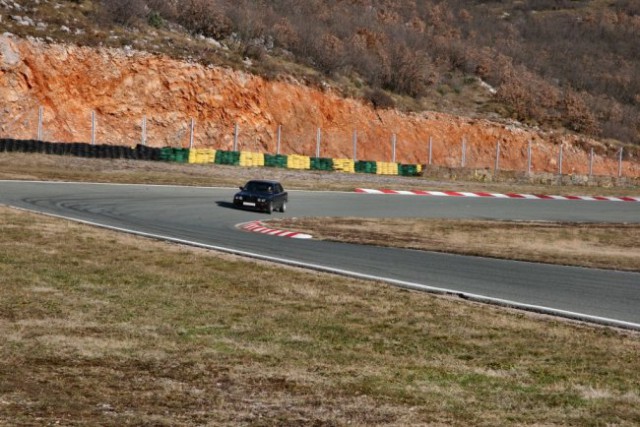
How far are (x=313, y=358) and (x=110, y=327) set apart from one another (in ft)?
9.76

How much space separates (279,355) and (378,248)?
14770 millimetres

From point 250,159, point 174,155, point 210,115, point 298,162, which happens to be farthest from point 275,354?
point 210,115

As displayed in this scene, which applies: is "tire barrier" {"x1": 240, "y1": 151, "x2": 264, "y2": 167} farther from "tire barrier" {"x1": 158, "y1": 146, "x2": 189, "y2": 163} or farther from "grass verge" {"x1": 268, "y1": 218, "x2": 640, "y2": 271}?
"grass verge" {"x1": 268, "y1": 218, "x2": 640, "y2": 271}

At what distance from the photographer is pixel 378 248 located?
25.5 metres

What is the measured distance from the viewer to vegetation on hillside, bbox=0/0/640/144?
6450 centimetres

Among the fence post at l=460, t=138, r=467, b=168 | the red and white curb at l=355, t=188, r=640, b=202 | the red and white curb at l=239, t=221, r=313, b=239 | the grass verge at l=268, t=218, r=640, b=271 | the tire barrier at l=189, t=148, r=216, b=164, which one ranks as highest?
the fence post at l=460, t=138, r=467, b=168

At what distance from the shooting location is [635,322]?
1454cm

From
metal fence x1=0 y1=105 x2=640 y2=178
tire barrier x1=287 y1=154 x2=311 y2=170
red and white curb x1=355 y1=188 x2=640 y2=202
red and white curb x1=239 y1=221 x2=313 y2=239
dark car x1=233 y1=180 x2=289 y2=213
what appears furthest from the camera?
tire barrier x1=287 y1=154 x2=311 y2=170

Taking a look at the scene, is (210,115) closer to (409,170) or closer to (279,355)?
(409,170)

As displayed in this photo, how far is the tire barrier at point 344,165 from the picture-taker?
2349 inches

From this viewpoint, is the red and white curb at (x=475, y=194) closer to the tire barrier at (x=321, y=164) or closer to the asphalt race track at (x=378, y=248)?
the asphalt race track at (x=378, y=248)

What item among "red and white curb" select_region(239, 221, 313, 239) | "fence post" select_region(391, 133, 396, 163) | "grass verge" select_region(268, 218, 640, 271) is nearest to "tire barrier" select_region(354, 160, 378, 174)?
"fence post" select_region(391, 133, 396, 163)

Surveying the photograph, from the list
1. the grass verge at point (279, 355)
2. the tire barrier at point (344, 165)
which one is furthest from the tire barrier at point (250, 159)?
the grass verge at point (279, 355)

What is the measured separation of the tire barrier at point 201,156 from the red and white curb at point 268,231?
20734 millimetres
